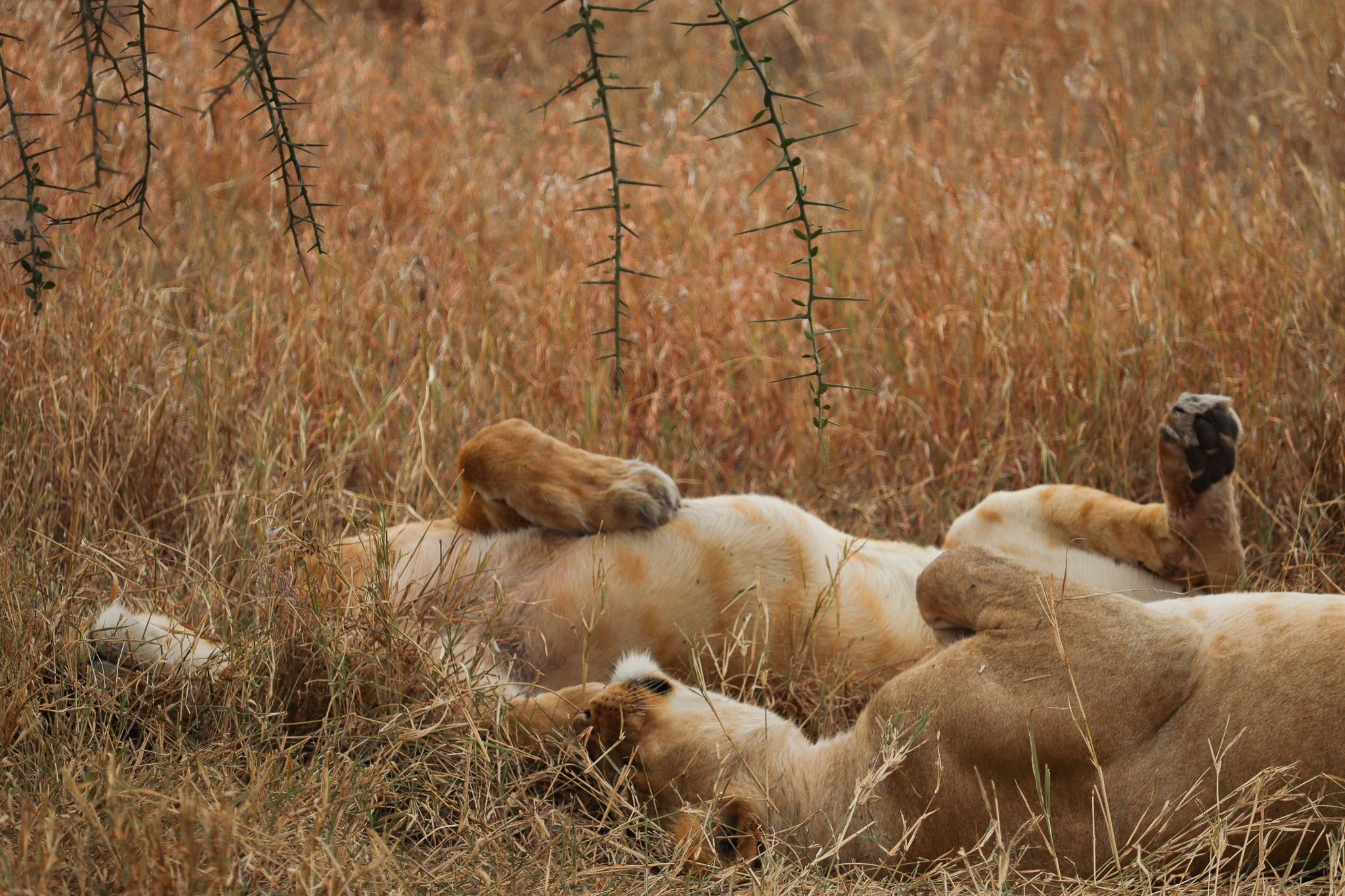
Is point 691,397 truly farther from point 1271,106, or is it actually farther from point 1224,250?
point 1271,106

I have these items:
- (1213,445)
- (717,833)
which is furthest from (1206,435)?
(717,833)

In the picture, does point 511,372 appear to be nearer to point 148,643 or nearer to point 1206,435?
point 148,643

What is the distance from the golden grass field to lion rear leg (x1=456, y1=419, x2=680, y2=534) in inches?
13.8

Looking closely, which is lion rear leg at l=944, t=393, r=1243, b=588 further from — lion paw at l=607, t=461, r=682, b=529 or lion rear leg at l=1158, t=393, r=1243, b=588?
lion paw at l=607, t=461, r=682, b=529

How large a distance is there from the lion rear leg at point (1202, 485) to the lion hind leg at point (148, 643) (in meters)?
2.06

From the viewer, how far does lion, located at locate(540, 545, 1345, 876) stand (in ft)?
6.08

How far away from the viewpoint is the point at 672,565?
249 centimetres

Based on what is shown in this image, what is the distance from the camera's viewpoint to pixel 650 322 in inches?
145

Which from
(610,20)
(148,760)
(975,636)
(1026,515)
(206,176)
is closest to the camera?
(148,760)

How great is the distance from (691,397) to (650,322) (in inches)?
13.2

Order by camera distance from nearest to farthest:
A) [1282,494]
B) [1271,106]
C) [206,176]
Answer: [1282,494] → [206,176] → [1271,106]

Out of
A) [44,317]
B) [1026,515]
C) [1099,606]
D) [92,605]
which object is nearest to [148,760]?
[92,605]

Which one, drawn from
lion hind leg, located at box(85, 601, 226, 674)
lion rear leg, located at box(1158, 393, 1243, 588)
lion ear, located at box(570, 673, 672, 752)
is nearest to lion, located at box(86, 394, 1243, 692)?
lion rear leg, located at box(1158, 393, 1243, 588)

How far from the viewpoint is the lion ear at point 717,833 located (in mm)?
1899
